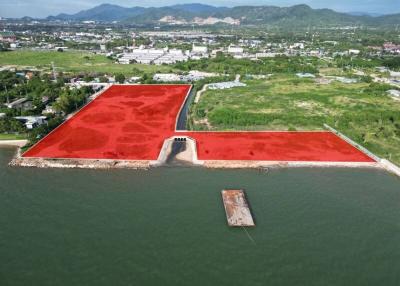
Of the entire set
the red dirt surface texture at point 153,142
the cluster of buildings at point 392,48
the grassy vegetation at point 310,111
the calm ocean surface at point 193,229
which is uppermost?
the cluster of buildings at point 392,48

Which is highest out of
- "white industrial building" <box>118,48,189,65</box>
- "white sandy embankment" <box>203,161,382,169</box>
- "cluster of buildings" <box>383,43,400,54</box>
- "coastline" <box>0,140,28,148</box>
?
"cluster of buildings" <box>383,43,400,54</box>

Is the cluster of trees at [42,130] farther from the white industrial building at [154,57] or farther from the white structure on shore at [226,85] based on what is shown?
the white industrial building at [154,57]

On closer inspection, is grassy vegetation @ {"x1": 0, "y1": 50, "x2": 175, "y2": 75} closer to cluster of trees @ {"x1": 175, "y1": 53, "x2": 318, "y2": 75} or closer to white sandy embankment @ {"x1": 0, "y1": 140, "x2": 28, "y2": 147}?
cluster of trees @ {"x1": 175, "y1": 53, "x2": 318, "y2": 75}

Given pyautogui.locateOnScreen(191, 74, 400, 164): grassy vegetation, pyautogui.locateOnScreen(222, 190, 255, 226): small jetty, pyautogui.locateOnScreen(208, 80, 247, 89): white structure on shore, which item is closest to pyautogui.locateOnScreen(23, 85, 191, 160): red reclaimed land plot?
pyautogui.locateOnScreen(191, 74, 400, 164): grassy vegetation

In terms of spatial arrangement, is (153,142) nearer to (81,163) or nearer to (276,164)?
(81,163)

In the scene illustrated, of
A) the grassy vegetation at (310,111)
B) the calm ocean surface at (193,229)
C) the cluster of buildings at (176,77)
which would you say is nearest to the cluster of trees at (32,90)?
the cluster of buildings at (176,77)
